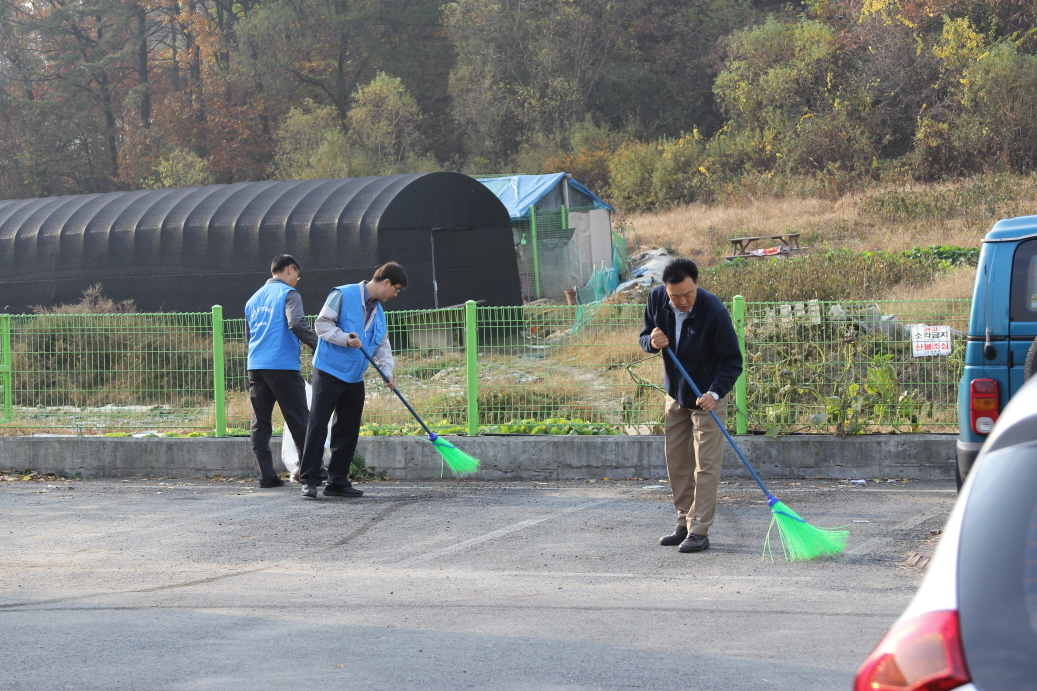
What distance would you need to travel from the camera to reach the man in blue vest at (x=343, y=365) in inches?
319

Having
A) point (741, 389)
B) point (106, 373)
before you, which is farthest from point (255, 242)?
point (741, 389)

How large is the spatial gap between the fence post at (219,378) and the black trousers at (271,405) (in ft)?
3.36

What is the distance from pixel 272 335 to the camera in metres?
8.74

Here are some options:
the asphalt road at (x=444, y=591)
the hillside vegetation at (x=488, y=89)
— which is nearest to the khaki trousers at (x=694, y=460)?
the asphalt road at (x=444, y=591)

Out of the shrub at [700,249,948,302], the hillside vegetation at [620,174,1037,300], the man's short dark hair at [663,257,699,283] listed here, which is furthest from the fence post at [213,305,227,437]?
the hillside vegetation at [620,174,1037,300]

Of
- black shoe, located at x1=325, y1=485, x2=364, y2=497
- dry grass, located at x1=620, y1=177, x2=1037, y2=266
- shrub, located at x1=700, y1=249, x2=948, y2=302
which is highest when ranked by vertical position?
dry grass, located at x1=620, y1=177, x2=1037, y2=266

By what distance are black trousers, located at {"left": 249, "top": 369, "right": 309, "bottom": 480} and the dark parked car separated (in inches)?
287

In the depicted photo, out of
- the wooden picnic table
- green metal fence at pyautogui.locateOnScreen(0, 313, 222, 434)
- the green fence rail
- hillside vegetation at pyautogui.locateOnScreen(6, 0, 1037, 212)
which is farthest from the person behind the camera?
hillside vegetation at pyautogui.locateOnScreen(6, 0, 1037, 212)

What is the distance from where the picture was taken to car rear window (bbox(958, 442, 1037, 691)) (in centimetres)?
179

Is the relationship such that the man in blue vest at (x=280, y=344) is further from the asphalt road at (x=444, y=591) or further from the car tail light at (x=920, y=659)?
the car tail light at (x=920, y=659)

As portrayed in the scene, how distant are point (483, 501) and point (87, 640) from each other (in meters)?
3.92

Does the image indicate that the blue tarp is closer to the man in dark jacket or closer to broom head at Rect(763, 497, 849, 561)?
the man in dark jacket

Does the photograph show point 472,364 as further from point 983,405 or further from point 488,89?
point 488,89

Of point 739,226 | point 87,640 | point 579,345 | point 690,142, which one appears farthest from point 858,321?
point 690,142
